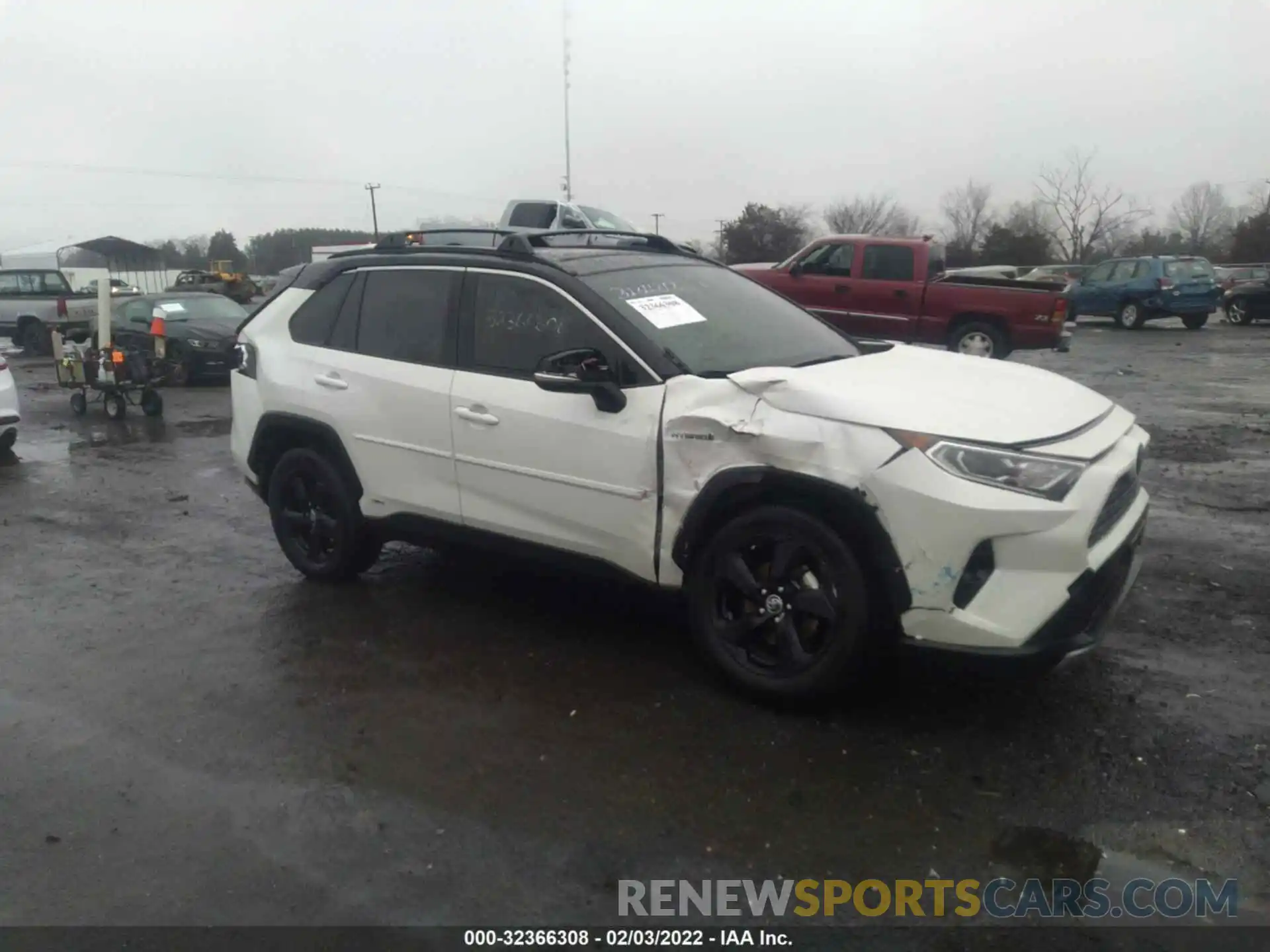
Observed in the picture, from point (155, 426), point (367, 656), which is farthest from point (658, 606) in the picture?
point (155, 426)

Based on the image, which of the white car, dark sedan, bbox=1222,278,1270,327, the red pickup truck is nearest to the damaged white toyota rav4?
the white car

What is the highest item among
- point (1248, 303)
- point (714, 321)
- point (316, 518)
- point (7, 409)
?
point (1248, 303)

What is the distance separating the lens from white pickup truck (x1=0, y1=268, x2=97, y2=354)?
22797 millimetres

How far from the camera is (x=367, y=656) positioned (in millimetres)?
4695

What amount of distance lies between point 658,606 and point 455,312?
5.77ft

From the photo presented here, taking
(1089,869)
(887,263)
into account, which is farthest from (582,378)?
(887,263)

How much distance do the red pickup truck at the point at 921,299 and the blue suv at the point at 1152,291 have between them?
33.1 feet

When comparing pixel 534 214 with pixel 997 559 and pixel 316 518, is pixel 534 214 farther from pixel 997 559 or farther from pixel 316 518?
pixel 997 559

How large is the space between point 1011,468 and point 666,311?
67.7 inches

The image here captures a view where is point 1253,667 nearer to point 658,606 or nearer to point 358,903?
point 658,606

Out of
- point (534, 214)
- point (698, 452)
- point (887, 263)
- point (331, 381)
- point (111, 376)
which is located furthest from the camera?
point (534, 214)

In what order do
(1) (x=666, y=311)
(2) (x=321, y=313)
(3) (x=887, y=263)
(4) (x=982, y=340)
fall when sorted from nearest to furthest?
1. (1) (x=666, y=311)
2. (2) (x=321, y=313)
3. (4) (x=982, y=340)
4. (3) (x=887, y=263)

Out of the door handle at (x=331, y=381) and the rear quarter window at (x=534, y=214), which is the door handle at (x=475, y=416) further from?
the rear quarter window at (x=534, y=214)

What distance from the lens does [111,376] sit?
12.1m
